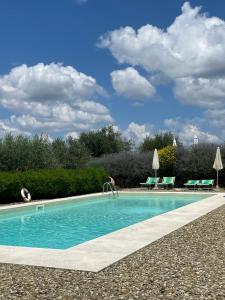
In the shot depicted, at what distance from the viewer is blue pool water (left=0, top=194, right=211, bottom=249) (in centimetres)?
1078

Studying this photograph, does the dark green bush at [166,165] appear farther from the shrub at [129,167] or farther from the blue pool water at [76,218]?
the blue pool water at [76,218]

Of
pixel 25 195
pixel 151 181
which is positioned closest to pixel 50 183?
pixel 25 195

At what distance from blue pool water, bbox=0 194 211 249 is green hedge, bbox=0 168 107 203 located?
61.2 inches

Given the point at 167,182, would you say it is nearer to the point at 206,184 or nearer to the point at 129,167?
the point at 206,184

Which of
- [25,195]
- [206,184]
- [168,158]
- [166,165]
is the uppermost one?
[168,158]

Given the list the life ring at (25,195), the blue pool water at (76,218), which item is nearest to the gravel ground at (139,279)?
the blue pool water at (76,218)

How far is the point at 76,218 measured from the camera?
14719 millimetres

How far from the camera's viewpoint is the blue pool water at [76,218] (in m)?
10.8

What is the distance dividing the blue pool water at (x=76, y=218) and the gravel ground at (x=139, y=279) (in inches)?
131

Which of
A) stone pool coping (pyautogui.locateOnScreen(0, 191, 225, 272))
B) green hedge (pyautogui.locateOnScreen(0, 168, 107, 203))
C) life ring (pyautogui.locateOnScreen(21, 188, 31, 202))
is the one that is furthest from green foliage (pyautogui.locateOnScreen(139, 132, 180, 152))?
stone pool coping (pyautogui.locateOnScreen(0, 191, 225, 272))

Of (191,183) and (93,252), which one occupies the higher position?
(191,183)

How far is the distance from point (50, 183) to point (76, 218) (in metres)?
5.73

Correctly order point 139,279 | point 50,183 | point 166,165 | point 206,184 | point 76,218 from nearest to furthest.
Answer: point 139,279, point 76,218, point 50,183, point 206,184, point 166,165

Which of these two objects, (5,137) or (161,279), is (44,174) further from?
(161,279)
